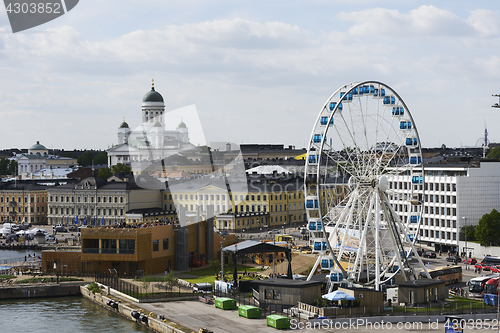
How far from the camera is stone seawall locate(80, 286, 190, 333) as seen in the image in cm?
5000

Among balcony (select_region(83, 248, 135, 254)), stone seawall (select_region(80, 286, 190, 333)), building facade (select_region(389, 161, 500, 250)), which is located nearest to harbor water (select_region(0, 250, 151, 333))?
stone seawall (select_region(80, 286, 190, 333))

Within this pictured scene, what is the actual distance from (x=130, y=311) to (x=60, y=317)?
5705 millimetres

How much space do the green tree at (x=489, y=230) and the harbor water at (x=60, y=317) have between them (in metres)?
41.1

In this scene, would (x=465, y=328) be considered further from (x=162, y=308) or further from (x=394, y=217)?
(x=162, y=308)

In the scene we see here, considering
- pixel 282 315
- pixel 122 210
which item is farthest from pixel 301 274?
pixel 122 210

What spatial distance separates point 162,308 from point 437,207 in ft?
146

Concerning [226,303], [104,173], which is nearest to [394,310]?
[226,303]

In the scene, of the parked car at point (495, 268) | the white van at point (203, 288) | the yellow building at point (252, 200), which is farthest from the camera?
the yellow building at point (252, 200)

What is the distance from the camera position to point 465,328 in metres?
46.6

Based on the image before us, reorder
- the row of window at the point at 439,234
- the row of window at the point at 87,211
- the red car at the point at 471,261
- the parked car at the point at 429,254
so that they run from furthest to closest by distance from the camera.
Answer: the row of window at the point at 87,211 → the row of window at the point at 439,234 → the parked car at the point at 429,254 → the red car at the point at 471,261

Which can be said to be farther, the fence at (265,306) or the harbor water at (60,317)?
the harbor water at (60,317)

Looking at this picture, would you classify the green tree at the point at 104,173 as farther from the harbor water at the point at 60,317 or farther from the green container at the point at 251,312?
the green container at the point at 251,312

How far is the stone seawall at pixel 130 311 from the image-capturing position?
50000mm

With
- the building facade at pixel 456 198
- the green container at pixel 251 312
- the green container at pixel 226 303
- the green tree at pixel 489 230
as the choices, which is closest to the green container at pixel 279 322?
the green container at pixel 251 312
